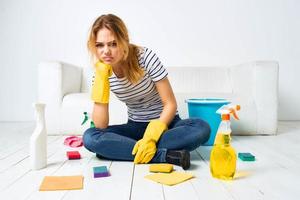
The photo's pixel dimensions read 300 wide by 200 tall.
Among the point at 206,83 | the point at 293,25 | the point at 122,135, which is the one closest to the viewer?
the point at 122,135

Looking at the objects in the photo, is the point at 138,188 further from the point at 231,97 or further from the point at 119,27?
the point at 231,97

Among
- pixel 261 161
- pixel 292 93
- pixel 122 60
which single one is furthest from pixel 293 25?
pixel 122 60

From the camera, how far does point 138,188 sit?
1.02 metres

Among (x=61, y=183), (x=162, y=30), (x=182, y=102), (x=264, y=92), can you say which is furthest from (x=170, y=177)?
(x=162, y=30)

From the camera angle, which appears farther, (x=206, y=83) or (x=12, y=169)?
(x=206, y=83)

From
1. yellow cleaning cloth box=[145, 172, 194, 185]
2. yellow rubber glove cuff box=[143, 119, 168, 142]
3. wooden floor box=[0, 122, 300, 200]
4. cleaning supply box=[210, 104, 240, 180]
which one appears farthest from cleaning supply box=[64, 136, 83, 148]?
cleaning supply box=[210, 104, 240, 180]

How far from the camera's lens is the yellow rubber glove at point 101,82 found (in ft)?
4.42

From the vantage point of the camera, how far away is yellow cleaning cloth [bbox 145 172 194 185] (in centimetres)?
108

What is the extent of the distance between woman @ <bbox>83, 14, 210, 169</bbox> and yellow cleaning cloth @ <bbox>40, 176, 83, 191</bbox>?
10.8 inches

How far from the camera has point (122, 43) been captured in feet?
4.33

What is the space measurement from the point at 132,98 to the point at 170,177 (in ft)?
1.50

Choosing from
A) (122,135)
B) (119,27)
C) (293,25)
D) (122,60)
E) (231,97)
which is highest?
(293,25)

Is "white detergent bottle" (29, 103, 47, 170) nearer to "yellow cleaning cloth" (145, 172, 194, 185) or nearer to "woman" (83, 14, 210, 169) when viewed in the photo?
"woman" (83, 14, 210, 169)

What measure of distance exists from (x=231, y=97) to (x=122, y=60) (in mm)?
946
